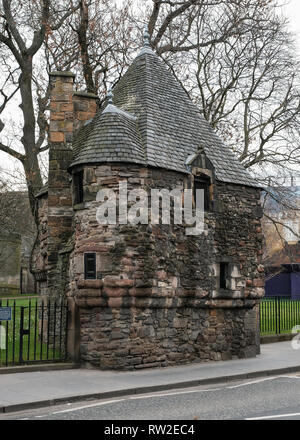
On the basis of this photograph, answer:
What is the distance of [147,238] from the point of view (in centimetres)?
1401

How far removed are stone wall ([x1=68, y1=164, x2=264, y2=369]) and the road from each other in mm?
2579

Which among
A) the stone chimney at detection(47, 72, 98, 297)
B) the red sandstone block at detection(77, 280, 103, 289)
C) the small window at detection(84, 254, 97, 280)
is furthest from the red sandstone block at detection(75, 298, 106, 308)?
the stone chimney at detection(47, 72, 98, 297)

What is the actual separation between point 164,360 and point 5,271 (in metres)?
28.0

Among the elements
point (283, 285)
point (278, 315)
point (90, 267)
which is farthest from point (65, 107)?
point (283, 285)

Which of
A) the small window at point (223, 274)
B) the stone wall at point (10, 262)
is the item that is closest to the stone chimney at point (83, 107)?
the small window at point (223, 274)

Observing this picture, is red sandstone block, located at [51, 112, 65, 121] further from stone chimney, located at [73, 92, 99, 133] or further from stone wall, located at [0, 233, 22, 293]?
stone wall, located at [0, 233, 22, 293]

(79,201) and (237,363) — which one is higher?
(79,201)

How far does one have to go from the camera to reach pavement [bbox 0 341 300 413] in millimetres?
10047

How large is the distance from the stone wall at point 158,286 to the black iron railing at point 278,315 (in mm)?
5245

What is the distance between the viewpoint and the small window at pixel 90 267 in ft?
45.2

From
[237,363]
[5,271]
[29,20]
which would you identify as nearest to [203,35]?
[29,20]
